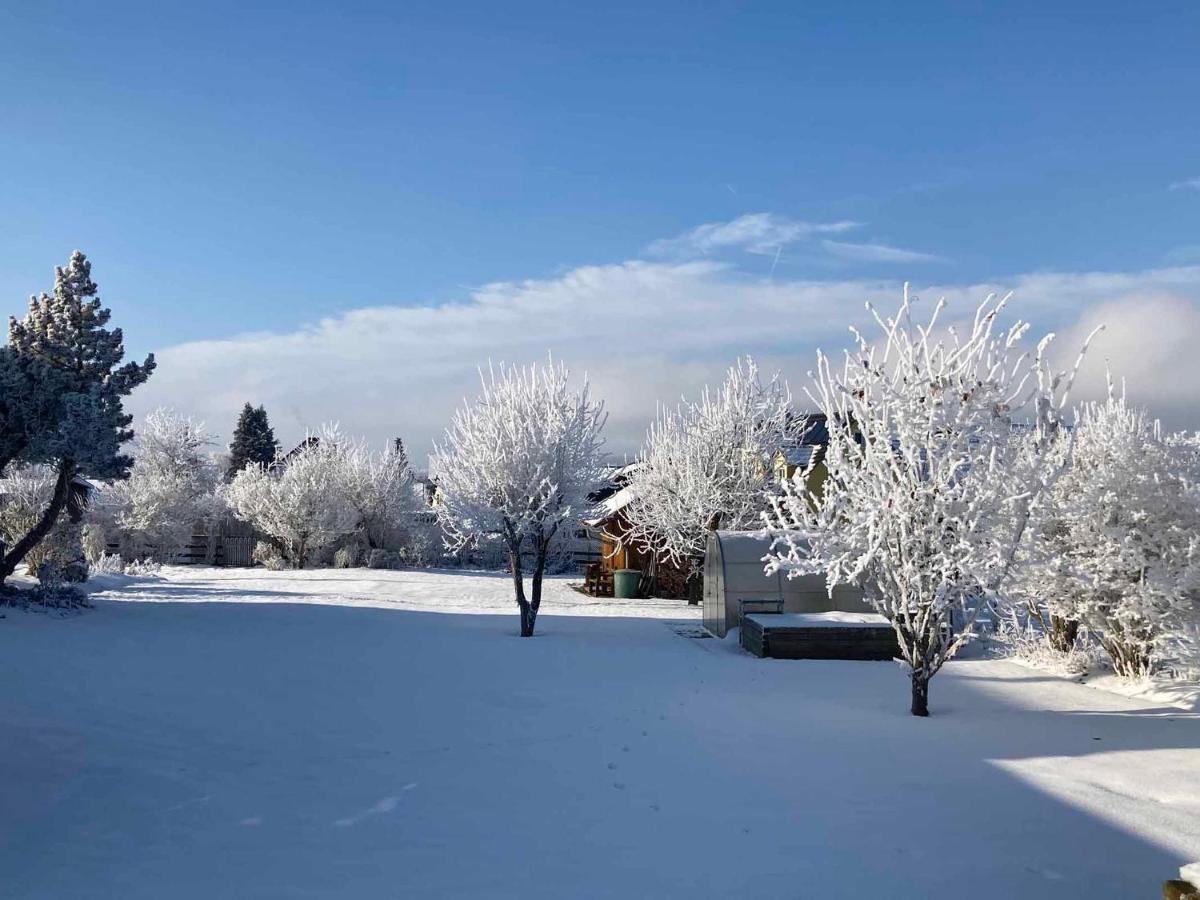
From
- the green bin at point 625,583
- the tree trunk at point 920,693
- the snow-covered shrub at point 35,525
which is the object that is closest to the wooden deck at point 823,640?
→ the tree trunk at point 920,693

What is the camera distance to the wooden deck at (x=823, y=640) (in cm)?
1373

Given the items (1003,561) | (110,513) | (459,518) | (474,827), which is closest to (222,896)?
(474,827)

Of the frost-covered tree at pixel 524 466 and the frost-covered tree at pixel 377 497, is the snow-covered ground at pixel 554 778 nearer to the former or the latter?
the frost-covered tree at pixel 524 466

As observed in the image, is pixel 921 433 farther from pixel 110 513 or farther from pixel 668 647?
pixel 110 513

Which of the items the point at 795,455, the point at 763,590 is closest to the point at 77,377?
the point at 763,590

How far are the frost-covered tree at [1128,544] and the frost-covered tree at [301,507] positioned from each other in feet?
82.2

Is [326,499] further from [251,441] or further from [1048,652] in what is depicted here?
[251,441]

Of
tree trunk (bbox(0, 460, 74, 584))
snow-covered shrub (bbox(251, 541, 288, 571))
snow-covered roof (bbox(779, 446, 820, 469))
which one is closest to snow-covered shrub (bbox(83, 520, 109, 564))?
snow-covered shrub (bbox(251, 541, 288, 571))

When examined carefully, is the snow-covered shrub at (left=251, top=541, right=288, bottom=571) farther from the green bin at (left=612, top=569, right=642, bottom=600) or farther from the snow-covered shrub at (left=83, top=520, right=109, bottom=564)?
the green bin at (left=612, top=569, right=642, bottom=600)

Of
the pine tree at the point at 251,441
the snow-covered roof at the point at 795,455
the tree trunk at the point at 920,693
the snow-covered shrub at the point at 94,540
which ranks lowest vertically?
the tree trunk at the point at 920,693

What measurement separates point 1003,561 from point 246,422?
66300 mm

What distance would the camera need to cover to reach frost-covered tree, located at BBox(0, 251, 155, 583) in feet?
49.4

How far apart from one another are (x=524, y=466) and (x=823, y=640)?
604 centimetres

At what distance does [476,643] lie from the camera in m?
14.1
